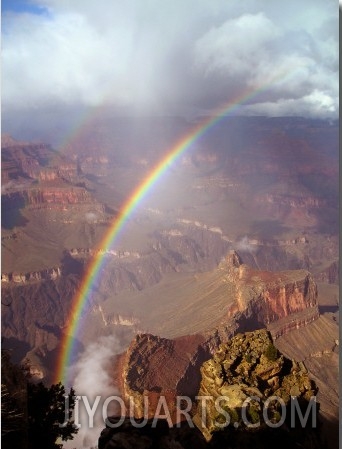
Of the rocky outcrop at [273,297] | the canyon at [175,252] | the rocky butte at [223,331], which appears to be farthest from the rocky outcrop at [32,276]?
the rocky outcrop at [273,297]

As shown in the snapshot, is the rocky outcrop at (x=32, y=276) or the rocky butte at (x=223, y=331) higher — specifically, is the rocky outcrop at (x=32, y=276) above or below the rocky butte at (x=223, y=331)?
above

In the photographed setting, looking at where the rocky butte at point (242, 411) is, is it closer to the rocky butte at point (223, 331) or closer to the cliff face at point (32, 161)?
the rocky butte at point (223, 331)

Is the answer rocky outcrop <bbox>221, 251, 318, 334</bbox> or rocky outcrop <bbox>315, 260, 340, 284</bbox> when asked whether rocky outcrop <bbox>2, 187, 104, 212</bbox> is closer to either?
rocky outcrop <bbox>315, 260, 340, 284</bbox>

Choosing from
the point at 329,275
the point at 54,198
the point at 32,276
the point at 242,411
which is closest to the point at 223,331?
the point at 242,411

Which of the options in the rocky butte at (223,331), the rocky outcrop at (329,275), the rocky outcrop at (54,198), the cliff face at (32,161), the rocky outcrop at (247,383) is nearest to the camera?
the rocky outcrop at (247,383)

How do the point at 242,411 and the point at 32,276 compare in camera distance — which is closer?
the point at 242,411

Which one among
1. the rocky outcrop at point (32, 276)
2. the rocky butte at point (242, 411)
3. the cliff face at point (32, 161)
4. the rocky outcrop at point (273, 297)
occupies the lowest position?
the rocky butte at point (242, 411)

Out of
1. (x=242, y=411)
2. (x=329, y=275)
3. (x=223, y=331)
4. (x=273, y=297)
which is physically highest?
(x=329, y=275)

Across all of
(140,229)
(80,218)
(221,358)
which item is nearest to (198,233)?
(140,229)

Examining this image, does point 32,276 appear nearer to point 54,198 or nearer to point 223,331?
point 54,198

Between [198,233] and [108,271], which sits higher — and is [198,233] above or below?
above

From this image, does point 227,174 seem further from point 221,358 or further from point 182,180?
point 221,358
